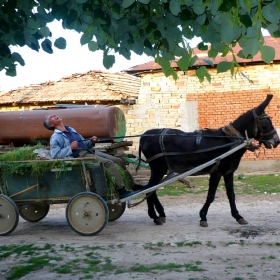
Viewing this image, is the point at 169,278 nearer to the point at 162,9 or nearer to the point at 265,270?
the point at 265,270

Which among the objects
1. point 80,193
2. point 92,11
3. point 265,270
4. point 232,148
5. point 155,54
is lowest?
point 265,270

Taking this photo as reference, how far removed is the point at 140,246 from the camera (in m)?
6.58

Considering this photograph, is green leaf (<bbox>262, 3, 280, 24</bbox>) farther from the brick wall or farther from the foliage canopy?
the brick wall

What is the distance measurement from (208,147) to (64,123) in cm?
448

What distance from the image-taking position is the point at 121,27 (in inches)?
181

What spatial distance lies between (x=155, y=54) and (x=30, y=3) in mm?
1299

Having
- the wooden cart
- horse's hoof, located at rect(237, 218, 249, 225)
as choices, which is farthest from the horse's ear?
the wooden cart

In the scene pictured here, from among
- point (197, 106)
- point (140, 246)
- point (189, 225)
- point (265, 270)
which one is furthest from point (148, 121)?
point (265, 270)

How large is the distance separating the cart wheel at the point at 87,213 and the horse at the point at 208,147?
1079 mm

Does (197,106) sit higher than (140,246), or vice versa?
(197,106)

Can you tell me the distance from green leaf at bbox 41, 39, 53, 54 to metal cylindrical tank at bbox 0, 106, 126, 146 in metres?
6.07

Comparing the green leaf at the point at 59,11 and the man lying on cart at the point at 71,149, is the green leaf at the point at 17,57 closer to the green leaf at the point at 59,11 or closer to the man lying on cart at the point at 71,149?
the green leaf at the point at 59,11

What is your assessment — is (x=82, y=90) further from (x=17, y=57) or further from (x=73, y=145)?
(x=17, y=57)

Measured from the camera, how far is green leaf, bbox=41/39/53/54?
16.2 ft
